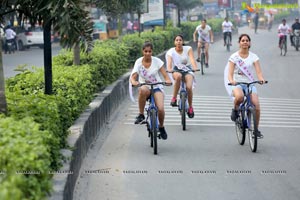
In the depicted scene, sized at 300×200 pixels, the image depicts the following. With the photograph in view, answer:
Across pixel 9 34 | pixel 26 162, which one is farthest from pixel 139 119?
pixel 9 34

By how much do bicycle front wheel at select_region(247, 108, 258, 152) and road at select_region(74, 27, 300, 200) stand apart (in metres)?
0.14

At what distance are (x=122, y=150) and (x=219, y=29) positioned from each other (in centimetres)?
4274

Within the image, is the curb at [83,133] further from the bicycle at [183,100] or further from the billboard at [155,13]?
the billboard at [155,13]

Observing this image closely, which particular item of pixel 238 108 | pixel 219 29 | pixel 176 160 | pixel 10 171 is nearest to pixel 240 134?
pixel 238 108

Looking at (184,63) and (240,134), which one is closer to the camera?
(240,134)

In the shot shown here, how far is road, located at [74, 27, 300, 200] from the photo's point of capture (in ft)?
27.2

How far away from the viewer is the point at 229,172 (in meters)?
9.25

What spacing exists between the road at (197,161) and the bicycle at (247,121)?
0.51 ft

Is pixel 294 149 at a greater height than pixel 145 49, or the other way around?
pixel 145 49

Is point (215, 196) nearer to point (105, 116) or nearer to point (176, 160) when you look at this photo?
point (176, 160)

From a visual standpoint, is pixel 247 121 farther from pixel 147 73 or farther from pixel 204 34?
pixel 204 34

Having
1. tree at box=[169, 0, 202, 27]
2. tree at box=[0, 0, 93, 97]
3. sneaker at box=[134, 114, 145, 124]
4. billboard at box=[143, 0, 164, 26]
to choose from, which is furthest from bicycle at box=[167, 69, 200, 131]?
tree at box=[169, 0, 202, 27]

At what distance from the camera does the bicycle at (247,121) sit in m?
10.5

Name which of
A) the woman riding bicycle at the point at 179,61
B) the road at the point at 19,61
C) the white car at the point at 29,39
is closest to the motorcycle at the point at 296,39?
the road at the point at 19,61
